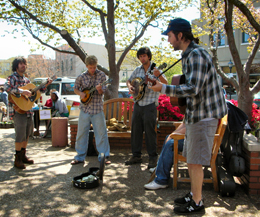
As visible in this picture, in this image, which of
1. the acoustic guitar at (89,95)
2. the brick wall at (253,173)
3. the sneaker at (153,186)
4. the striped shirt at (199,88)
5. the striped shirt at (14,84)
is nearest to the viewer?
the striped shirt at (199,88)

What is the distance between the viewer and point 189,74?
2771 mm

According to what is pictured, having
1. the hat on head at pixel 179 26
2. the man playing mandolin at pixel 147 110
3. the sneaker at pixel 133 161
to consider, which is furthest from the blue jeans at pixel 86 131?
the hat on head at pixel 179 26

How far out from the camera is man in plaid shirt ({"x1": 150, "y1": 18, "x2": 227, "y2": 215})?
272 centimetres

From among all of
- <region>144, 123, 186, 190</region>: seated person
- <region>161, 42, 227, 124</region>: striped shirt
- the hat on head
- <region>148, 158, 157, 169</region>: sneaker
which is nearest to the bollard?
<region>148, 158, 157, 169</region>: sneaker

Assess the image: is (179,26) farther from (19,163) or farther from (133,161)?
(19,163)

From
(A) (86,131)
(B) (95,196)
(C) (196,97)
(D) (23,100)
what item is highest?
(C) (196,97)

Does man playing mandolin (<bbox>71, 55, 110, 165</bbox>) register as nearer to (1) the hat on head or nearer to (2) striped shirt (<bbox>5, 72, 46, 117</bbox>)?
(2) striped shirt (<bbox>5, 72, 46, 117</bbox>)

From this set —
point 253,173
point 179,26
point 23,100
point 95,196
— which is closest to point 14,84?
point 23,100

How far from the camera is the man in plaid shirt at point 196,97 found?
2719 millimetres

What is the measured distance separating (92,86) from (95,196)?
2.12m

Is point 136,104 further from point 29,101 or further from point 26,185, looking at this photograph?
point 26,185

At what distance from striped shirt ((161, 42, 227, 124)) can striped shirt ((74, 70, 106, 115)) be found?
229cm

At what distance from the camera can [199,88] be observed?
2707mm

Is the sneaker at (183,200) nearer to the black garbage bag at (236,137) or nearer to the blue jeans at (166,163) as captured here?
the blue jeans at (166,163)
